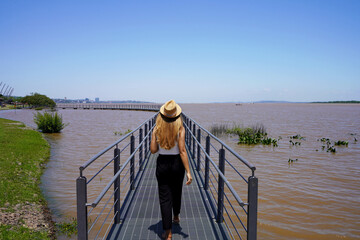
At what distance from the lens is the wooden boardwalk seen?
395 centimetres

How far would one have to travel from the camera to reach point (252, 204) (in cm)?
283

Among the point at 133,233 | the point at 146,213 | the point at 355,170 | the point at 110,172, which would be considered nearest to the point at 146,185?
the point at 146,213

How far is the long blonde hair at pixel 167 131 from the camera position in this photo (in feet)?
11.6

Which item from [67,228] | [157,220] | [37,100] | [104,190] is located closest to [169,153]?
[104,190]

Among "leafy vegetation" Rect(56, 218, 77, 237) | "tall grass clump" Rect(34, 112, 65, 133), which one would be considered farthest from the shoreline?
"tall grass clump" Rect(34, 112, 65, 133)

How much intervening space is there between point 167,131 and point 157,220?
1.65m

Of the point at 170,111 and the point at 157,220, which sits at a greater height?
the point at 170,111

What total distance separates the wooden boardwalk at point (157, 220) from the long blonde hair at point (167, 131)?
4.21 feet

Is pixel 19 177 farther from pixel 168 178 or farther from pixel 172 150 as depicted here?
pixel 172 150

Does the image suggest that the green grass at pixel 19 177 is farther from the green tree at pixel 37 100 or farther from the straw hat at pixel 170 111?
the green tree at pixel 37 100

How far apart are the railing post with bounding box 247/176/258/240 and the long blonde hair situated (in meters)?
1.10

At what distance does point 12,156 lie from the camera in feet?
37.9

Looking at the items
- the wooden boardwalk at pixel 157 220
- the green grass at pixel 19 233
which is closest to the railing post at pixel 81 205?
the wooden boardwalk at pixel 157 220

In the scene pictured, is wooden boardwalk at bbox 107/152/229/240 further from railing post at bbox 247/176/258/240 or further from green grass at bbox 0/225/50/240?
green grass at bbox 0/225/50/240
